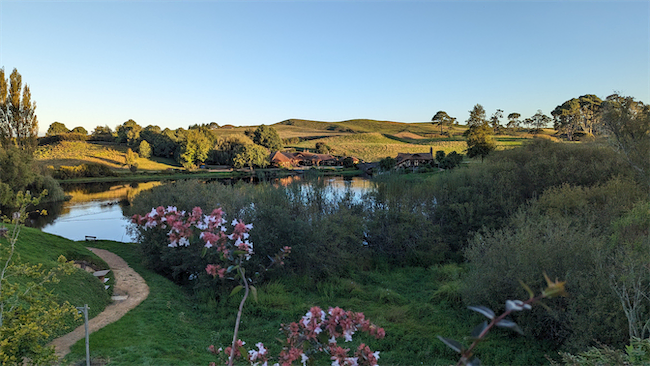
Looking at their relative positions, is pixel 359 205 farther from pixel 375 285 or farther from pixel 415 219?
pixel 375 285

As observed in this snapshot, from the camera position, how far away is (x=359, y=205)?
16250mm

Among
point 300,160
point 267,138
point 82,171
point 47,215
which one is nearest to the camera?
point 47,215

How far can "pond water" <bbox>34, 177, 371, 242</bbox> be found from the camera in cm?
2038

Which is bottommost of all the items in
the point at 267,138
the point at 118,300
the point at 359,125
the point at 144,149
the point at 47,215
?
the point at 47,215

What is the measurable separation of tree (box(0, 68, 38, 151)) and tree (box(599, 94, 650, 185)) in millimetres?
44864

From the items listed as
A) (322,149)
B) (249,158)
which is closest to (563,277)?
(249,158)

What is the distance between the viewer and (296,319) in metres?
9.15

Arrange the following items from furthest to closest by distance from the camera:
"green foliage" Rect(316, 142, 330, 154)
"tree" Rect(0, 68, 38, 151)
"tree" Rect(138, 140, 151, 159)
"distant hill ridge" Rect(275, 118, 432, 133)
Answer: "distant hill ridge" Rect(275, 118, 432, 133) → "green foliage" Rect(316, 142, 330, 154) → "tree" Rect(138, 140, 151, 159) → "tree" Rect(0, 68, 38, 151)

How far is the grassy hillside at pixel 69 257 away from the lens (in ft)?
26.5

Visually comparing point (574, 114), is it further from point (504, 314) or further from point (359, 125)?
point (359, 125)

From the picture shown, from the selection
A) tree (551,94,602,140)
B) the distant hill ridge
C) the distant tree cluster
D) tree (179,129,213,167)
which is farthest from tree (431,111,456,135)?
tree (179,129,213,167)

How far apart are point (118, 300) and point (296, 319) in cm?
476

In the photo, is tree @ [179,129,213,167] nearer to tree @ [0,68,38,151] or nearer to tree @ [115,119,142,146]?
tree @ [115,119,142,146]

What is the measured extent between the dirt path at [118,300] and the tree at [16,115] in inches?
1219
